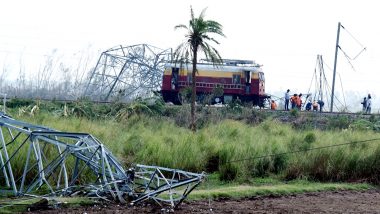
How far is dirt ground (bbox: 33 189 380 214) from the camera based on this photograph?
373 inches

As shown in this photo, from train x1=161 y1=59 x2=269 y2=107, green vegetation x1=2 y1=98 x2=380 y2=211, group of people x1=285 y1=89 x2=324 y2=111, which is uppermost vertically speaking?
train x1=161 y1=59 x2=269 y2=107

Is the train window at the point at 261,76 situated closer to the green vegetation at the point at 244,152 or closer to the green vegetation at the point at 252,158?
the green vegetation at the point at 244,152

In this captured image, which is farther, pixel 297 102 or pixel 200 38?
pixel 297 102

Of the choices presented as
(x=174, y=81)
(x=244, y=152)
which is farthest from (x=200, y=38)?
(x=174, y=81)

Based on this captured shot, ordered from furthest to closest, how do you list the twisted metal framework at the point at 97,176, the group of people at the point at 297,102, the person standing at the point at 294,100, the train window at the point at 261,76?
1. the train window at the point at 261,76
2. the group of people at the point at 297,102
3. the person standing at the point at 294,100
4. the twisted metal framework at the point at 97,176

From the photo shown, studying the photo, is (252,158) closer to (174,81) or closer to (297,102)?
(297,102)

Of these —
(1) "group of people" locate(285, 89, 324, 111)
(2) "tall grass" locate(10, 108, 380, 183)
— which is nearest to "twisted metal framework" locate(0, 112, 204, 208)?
(2) "tall grass" locate(10, 108, 380, 183)

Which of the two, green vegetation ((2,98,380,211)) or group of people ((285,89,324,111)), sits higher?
group of people ((285,89,324,111))

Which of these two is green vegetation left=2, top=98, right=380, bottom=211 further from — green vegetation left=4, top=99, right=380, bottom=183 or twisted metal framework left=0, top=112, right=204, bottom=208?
twisted metal framework left=0, top=112, right=204, bottom=208

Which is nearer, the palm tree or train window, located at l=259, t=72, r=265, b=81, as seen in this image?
the palm tree

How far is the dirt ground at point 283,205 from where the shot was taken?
9.48 meters

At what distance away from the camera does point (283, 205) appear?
10.9 meters

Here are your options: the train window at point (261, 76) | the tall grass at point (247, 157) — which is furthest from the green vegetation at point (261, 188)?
the train window at point (261, 76)

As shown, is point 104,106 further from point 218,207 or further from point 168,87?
point 218,207
